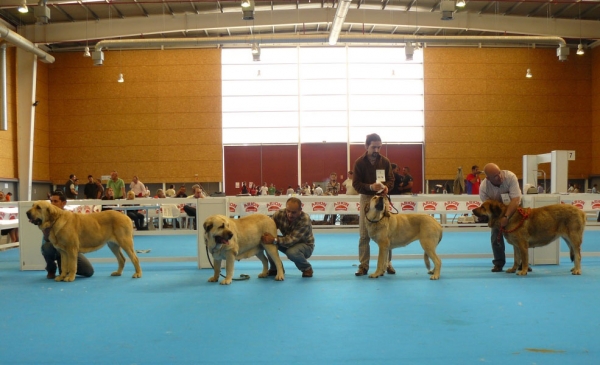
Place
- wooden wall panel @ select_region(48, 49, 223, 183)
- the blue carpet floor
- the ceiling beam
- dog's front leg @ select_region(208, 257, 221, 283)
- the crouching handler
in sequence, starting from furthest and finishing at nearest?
1. wooden wall panel @ select_region(48, 49, 223, 183)
2. the ceiling beam
3. the crouching handler
4. dog's front leg @ select_region(208, 257, 221, 283)
5. the blue carpet floor

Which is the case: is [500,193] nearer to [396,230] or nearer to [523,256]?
[523,256]

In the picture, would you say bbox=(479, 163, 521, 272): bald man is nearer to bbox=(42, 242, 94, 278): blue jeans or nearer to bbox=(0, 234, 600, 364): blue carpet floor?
bbox=(0, 234, 600, 364): blue carpet floor

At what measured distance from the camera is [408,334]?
407 centimetres

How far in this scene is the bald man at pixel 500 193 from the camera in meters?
7.21

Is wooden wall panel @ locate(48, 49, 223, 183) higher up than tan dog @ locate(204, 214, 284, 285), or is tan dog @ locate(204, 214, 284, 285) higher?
wooden wall panel @ locate(48, 49, 223, 183)

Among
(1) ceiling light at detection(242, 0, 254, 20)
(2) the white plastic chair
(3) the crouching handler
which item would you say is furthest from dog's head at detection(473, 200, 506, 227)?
(1) ceiling light at detection(242, 0, 254, 20)

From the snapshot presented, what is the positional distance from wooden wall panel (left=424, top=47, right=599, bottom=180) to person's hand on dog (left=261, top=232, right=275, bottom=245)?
20.4 meters

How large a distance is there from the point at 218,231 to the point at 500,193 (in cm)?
380

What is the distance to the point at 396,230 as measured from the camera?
6.92m

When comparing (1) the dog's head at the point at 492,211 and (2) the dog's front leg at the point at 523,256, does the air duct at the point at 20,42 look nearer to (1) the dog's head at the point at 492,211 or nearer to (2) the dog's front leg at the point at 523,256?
(1) the dog's head at the point at 492,211

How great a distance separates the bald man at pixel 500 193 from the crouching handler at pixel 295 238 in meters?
2.46

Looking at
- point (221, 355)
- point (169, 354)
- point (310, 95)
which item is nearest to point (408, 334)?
point (221, 355)

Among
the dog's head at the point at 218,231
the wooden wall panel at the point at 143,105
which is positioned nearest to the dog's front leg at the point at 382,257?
the dog's head at the point at 218,231

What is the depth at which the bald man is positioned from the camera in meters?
7.21
